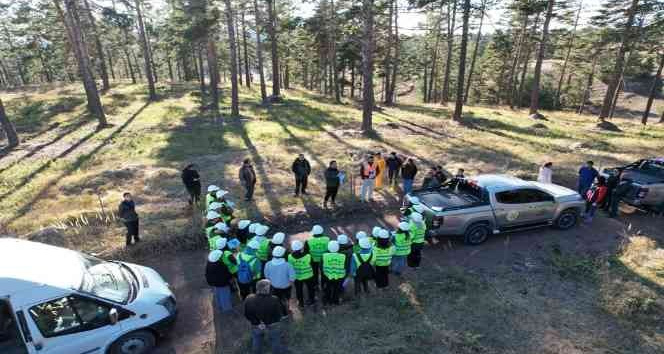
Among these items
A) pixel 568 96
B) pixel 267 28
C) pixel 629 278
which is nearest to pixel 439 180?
pixel 629 278

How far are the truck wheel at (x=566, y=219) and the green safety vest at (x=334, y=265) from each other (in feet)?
24.6

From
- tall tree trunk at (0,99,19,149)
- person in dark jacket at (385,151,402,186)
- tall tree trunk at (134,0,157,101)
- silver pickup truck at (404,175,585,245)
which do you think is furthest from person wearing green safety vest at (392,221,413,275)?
tall tree trunk at (134,0,157,101)

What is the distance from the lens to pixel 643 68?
160 ft

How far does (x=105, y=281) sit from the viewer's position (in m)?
6.70

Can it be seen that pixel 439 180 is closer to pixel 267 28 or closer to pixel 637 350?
pixel 637 350

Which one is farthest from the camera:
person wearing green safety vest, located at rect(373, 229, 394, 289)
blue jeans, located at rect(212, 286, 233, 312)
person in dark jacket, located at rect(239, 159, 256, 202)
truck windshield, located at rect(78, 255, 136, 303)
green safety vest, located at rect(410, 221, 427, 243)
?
person in dark jacket, located at rect(239, 159, 256, 202)

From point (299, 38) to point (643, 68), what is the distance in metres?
43.9

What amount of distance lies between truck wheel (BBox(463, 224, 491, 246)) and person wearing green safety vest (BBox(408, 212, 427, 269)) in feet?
6.10

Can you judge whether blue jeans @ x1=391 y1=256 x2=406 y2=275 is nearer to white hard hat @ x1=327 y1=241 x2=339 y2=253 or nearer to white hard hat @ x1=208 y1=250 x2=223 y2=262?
white hard hat @ x1=327 y1=241 x2=339 y2=253

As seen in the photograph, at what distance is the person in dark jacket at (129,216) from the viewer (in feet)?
32.5

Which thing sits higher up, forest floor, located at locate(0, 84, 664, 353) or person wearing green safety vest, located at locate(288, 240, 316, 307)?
person wearing green safety vest, located at locate(288, 240, 316, 307)

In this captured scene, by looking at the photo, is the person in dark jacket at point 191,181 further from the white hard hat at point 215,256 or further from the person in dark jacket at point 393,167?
the person in dark jacket at point 393,167

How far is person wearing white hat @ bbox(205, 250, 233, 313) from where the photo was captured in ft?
23.8

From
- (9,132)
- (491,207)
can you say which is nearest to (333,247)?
(491,207)
